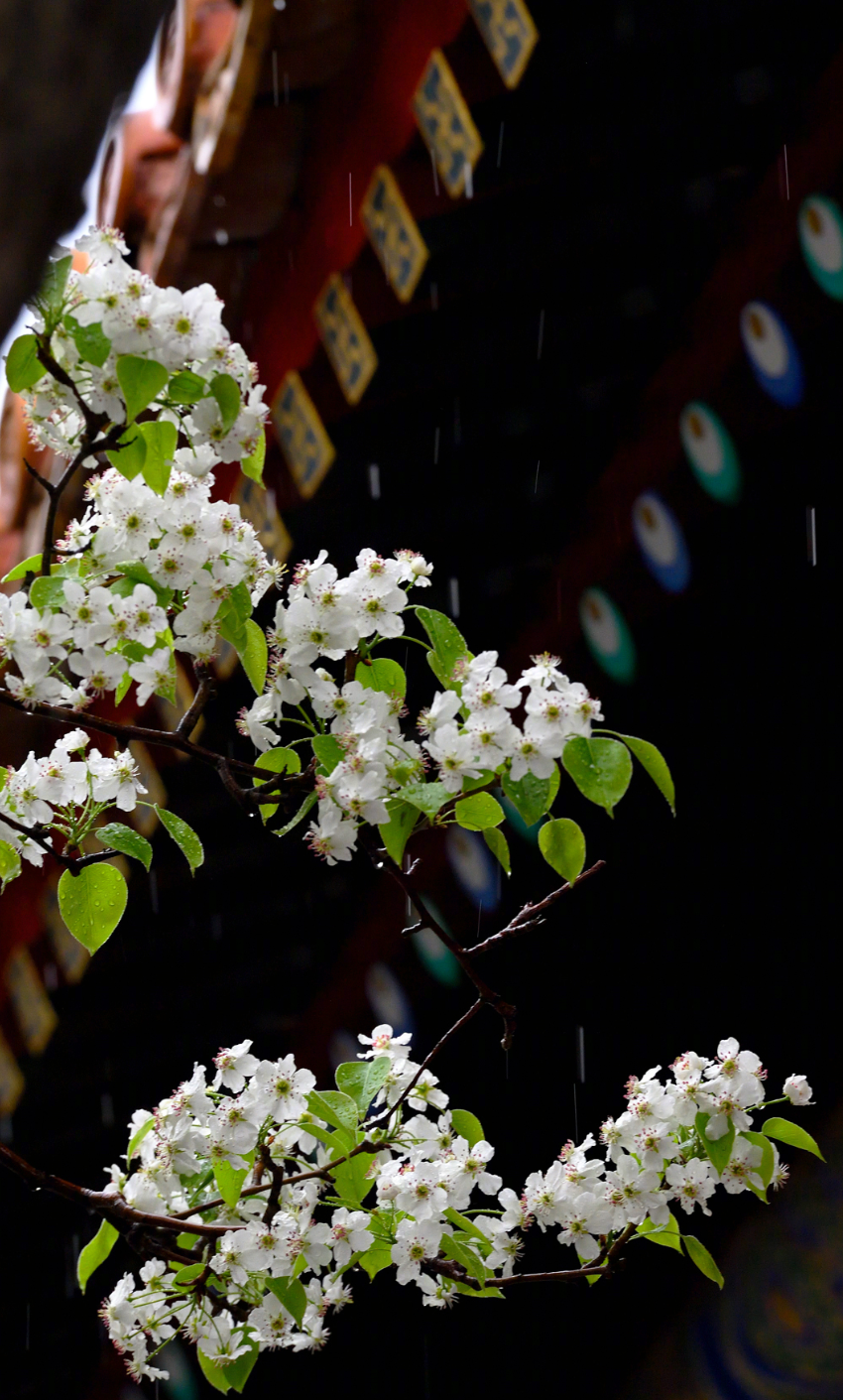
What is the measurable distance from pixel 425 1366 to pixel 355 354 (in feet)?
8.24

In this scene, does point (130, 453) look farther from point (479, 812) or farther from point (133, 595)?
point (479, 812)

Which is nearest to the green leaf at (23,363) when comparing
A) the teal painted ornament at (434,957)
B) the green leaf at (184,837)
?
the green leaf at (184,837)

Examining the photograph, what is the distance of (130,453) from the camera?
0.85m

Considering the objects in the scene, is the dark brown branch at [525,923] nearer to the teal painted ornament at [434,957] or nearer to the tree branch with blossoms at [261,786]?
the tree branch with blossoms at [261,786]

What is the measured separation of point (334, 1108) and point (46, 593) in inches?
18.6

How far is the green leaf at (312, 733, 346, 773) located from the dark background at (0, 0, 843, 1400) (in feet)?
2.81

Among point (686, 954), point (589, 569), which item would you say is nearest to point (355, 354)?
point (589, 569)

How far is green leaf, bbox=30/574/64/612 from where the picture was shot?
873mm

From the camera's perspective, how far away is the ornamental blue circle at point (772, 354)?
1.78 m

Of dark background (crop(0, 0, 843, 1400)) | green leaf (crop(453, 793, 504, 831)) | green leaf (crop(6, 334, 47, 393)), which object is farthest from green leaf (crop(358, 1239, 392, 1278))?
green leaf (crop(6, 334, 47, 393))

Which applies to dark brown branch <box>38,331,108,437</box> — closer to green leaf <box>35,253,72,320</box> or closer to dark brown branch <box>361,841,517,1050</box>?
green leaf <box>35,253,72,320</box>

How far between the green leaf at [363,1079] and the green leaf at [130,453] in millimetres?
521

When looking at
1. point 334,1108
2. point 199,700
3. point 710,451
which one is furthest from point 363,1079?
point 710,451

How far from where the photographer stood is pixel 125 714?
1.89 meters
